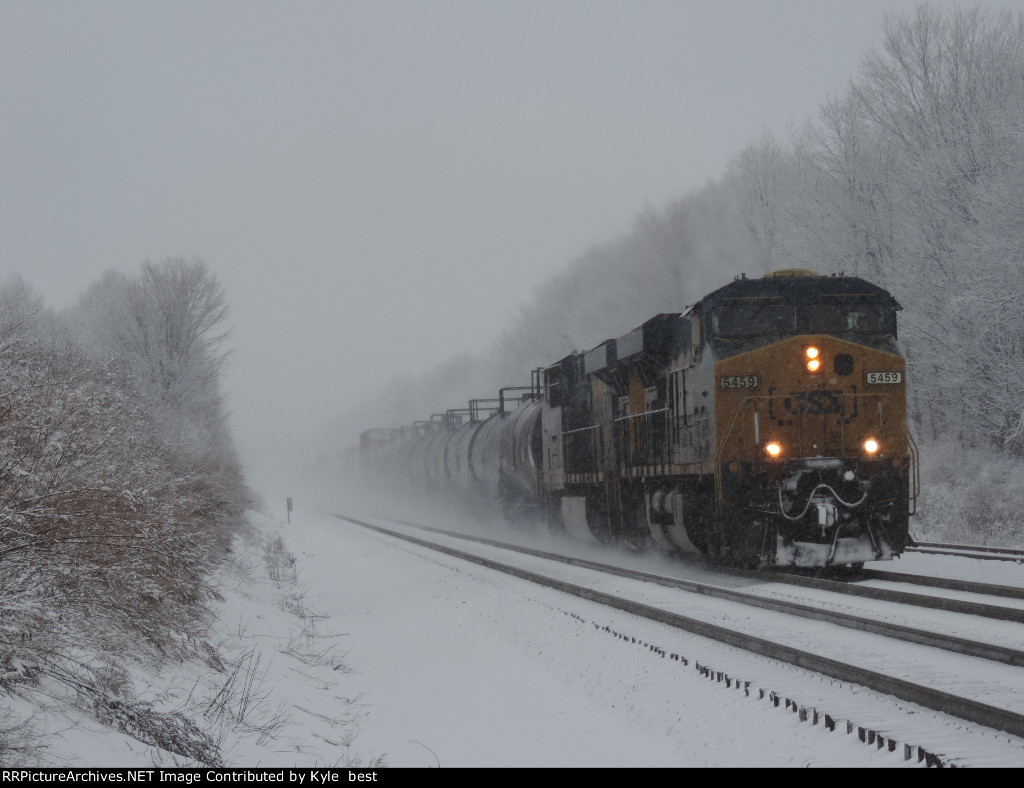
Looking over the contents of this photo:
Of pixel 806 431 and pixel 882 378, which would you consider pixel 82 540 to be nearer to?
pixel 806 431

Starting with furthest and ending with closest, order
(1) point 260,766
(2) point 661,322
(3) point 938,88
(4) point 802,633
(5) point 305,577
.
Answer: (3) point 938,88 → (5) point 305,577 → (2) point 661,322 → (4) point 802,633 → (1) point 260,766

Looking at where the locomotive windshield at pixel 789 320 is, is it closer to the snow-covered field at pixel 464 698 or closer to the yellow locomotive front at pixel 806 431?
the yellow locomotive front at pixel 806 431

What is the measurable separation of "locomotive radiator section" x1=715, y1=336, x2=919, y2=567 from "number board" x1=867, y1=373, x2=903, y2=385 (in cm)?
1

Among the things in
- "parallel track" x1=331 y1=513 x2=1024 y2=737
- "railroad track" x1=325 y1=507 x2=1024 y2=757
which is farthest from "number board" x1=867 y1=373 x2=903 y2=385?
"parallel track" x1=331 y1=513 x2=1024 y2=737

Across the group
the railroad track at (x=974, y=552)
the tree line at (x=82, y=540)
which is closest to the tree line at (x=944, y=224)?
the railroad track at (x=974, y=552)

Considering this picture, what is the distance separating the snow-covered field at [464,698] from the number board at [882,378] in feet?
14.9

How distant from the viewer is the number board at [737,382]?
457 inches

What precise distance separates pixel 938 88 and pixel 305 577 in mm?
17912

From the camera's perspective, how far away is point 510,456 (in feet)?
77.9

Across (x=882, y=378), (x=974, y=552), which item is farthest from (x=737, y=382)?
(x=974, y=552)

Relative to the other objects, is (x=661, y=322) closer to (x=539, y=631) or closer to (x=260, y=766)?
(x=539, y=631)

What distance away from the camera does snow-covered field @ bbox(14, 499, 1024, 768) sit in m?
4.89

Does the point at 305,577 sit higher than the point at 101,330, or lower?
lower
